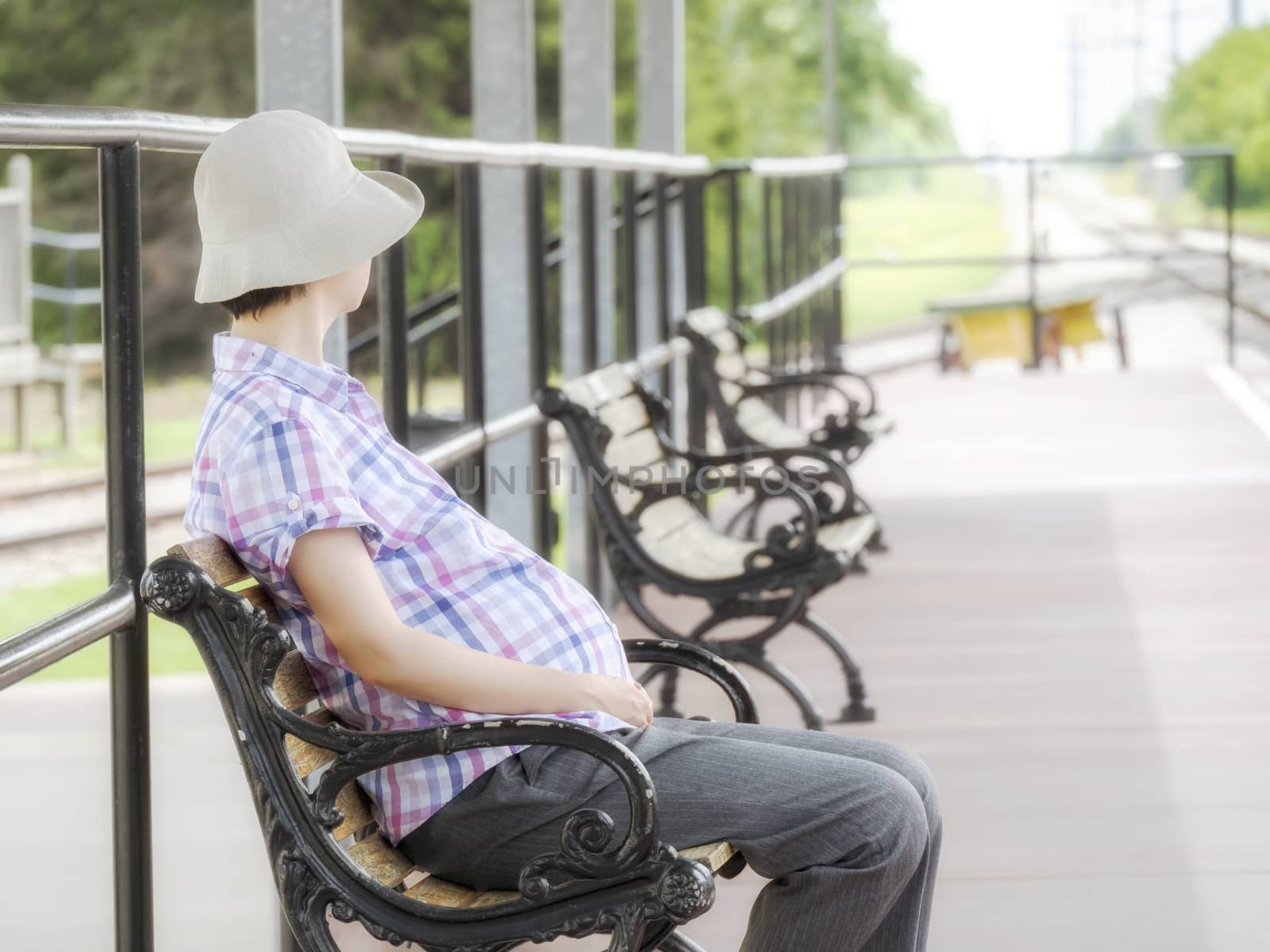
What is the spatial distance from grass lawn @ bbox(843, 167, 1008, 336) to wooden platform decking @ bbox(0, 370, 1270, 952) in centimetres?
2425

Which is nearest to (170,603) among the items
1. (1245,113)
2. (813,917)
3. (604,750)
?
(604,750)

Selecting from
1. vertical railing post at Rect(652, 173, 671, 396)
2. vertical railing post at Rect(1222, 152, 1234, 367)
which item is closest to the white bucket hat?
vertical railing post at Rect(652, 173, 671, 396)

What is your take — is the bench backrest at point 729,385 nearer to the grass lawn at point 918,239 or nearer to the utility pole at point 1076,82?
the grass lawn at point 918,239

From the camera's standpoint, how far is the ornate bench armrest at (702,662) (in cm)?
234

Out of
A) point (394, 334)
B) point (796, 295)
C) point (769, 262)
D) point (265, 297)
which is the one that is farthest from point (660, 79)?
point (265, 297)

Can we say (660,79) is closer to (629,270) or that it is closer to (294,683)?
(629,270)

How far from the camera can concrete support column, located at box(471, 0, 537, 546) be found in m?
4.06

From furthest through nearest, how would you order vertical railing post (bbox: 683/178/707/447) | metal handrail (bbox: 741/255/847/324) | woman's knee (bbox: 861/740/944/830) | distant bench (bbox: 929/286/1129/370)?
distant bench (bbox: 929/286/1129/370) < metal handrail (bbox: 741/255/847/324) < vertical railing post (bbox: 683/178/707/447) < woman's knee (bbox: 861/740/944/830)

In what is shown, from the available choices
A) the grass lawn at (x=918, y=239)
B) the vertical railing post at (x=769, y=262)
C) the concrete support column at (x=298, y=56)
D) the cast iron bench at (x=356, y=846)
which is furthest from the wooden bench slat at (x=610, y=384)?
the grass lawn at (x=918, y=239)

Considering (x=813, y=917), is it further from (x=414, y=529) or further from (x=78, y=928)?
(x=78, y=928)

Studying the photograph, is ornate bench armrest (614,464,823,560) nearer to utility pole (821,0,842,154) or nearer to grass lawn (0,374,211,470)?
grass lawn (0,374,211,470)

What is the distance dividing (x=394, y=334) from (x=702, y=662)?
797mm

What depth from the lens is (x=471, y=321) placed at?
132 inches

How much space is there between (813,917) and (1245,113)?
144 ft
